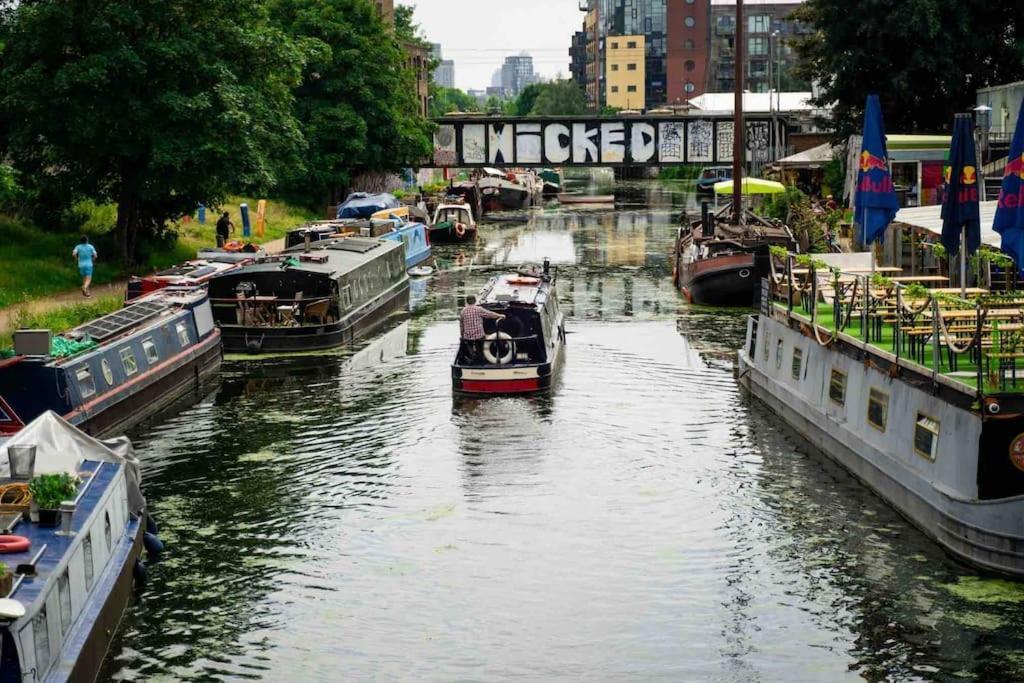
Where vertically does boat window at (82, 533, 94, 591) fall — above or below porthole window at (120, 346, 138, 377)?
below

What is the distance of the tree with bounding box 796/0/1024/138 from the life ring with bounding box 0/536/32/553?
5111cm

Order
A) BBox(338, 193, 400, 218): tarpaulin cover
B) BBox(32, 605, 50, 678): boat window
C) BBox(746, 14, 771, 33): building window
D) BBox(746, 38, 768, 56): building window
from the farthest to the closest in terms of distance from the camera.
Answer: BBox(746, 14, 771, 33): building window < BBox(746, 38, 768, 56): building window < BBox(338, 193, 400, 218): tarpaulin cover < BBox(32, 605, 50, 678): boat window

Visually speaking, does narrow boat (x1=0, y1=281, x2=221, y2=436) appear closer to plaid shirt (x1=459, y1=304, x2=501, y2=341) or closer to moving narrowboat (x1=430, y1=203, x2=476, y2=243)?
plaid shirt (x1=459, y1=304, x2=501, y2=341)

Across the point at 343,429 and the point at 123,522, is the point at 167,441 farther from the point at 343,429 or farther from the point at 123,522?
the point at 123,522

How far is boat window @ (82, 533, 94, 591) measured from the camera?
1867cm

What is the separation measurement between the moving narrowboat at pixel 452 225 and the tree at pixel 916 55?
19.3 m

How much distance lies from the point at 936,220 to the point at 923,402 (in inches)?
456

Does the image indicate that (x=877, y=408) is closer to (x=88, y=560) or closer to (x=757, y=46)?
(x=88, y=560)

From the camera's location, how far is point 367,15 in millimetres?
80125

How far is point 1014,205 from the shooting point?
24297 millimetres

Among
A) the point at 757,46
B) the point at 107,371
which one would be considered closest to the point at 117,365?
the point at 107,371

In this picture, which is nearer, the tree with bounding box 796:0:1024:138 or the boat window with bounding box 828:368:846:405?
the boat window with bounding box 828:368:846:405

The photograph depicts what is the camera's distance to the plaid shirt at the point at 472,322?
34.1m

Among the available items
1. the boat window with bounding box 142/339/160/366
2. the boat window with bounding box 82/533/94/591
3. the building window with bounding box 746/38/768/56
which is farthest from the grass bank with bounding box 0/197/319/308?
the building window with bounding box 746/38/768/56
